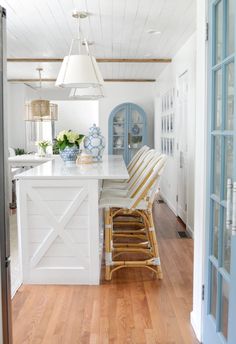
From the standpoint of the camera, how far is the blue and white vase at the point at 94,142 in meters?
4.78

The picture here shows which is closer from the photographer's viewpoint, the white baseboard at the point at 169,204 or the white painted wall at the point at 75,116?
the white baseboard at the point at 169,204

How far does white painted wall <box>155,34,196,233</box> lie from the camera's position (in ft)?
16.0

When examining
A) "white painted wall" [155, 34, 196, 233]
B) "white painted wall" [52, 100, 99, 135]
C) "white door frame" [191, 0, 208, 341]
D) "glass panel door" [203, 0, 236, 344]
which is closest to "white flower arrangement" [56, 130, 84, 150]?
"white painted wall" [155, 34, 196, 233]

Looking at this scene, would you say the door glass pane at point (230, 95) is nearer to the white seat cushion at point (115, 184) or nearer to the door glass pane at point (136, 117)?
the white seat cushion at point (115, 184)

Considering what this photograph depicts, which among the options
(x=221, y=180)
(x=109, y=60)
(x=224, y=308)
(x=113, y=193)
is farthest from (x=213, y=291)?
(x=109, y=60)

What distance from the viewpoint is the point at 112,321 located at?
2627 millimetres

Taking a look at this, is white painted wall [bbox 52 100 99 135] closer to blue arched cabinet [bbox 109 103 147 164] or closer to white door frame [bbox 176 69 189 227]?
blue arched cabinet [bbox 109 103 147 164]

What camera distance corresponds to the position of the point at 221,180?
1924 mm

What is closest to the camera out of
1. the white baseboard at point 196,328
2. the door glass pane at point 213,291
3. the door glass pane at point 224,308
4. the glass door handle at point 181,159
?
the door glass pane at point 224,308

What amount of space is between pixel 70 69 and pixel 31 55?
111 inches

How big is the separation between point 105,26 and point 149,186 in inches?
84.4

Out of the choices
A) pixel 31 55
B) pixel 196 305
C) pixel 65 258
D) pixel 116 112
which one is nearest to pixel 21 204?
pixel 65 258

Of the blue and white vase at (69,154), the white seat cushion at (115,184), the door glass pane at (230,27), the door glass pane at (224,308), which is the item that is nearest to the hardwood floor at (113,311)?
the door glass pane at (224,308)

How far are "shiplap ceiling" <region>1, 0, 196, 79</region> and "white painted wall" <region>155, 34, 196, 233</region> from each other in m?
0.20
